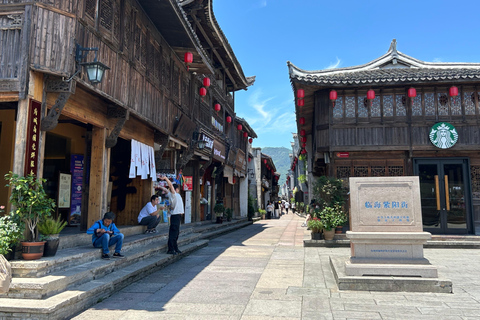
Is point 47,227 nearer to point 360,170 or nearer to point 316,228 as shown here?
point 316,228

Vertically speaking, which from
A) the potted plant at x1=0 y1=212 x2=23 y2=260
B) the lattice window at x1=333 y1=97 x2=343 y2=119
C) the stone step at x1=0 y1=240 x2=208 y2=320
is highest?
the lattice window at x1=333 y1=97 x2=343 y2=119

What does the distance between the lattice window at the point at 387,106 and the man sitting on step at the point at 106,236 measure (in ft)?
34.4

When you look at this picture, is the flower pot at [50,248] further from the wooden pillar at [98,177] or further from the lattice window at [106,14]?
the lattice window at [106,14]

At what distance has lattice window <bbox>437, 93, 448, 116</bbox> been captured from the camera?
1288 centimetres

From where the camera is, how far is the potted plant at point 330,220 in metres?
11.6

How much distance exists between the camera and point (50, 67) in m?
6.04

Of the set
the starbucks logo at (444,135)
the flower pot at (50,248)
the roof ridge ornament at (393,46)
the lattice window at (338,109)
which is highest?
the roof ridge ornament at (393,46)

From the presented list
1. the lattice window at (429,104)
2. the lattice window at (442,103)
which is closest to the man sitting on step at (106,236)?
the lattice window at (429,104)

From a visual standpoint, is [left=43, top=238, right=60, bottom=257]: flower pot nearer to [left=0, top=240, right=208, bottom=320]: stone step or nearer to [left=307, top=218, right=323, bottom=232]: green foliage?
[left=0, top=240, right=208, bottom=320]: stone step

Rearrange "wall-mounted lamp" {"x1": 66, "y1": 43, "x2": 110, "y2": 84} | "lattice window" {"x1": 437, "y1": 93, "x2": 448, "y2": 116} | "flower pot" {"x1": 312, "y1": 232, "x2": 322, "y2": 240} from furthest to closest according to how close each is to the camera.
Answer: "lattice window" {"x1": 437, "y1": 93, "x2": 448, "y2": 116} < "flower pot" {"x1": 312, "y1": 232, "x2": 322, "y2": 240} < "wall-mounted lamp" {"x1": 66, "y1": 43, "x2": 110, "y2": 84}

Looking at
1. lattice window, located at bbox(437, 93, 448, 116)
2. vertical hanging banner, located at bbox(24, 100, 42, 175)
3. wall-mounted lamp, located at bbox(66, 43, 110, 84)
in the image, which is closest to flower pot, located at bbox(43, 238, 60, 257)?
vertical hanging banner, located at bbox(24, 100, 42, 175)

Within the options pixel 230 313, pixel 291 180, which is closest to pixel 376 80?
pixel 230 313

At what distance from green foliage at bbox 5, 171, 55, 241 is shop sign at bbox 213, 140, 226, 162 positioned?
39.6ft

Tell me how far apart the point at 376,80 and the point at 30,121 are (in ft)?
35.8
